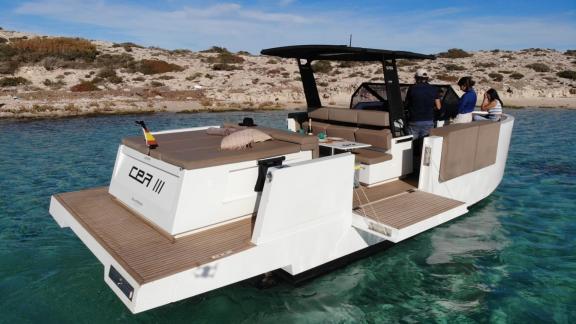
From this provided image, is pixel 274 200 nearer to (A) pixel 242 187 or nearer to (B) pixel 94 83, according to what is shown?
(A) pixel 242 187

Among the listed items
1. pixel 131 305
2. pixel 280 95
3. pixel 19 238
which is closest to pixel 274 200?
pixel 131 305

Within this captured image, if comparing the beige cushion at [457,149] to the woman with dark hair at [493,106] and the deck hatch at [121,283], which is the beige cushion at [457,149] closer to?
the woman with dark hair at [493,106]

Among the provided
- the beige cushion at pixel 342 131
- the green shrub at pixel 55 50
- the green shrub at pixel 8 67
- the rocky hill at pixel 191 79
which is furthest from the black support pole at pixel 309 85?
the green shrub at pixel 55 50

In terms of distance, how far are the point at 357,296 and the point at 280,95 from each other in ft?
86.5

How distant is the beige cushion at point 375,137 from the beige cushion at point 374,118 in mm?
130

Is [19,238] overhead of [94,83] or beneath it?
beneath

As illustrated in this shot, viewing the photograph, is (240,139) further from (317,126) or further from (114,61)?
(114,61)

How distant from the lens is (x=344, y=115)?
25.2 feet

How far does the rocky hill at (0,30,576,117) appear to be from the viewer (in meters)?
26.7

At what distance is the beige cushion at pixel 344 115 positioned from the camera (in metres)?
7.50

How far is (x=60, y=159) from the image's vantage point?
42.2 feet

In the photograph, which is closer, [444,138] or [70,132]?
[444,138]

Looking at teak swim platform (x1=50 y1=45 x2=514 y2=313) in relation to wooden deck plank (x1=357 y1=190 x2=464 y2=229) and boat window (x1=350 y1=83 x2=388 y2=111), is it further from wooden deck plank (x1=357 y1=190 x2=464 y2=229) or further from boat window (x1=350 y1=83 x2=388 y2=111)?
boat window (x1=350 y1=83 x2=388 y2=111)

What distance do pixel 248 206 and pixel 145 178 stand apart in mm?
1426
